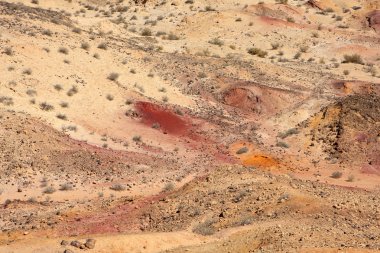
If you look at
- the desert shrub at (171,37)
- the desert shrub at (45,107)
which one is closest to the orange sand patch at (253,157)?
the desert shrub at (45,107)

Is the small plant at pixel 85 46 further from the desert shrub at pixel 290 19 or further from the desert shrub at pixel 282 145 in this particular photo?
the desert shrub at pixel 290 19

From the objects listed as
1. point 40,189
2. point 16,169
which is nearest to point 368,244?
point 40,189

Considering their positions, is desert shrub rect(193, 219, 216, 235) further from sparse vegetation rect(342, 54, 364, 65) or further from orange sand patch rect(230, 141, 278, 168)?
sparse vegetation rect(342, 54, 364, 65)

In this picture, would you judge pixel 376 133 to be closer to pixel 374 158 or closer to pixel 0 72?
pixel 374 158

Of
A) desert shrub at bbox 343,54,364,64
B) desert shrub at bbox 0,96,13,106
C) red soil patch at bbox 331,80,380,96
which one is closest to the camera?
desert shrub at bbox 0,96,13,106

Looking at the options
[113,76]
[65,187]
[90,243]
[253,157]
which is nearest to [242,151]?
[253,157]

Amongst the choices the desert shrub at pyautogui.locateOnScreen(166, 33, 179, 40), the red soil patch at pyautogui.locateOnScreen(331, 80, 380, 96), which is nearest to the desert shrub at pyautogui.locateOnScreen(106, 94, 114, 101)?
the red soil patch at pyautogui.locateOnScreen(331, 80, 380, 96)
